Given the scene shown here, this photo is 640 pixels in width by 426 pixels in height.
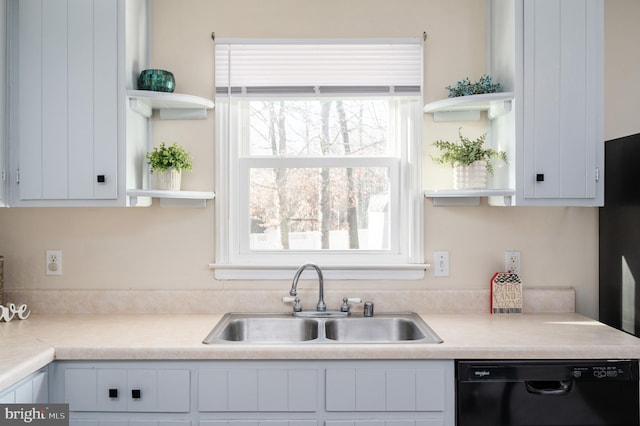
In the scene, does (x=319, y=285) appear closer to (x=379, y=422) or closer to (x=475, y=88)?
(x=379, y=422)

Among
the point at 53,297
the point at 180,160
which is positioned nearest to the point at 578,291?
the point at 180,160

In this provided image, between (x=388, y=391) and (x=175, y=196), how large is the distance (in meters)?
1.20

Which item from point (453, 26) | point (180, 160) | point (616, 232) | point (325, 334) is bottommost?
point (325, 334)

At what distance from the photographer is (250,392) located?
186 centimetres

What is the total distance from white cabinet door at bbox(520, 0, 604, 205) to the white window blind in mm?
551

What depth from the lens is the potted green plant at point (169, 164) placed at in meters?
2.29

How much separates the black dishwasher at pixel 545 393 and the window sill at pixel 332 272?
2.21 feet

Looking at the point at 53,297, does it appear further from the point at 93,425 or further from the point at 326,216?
the point at 326,216

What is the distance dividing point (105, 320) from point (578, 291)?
2.23 metres

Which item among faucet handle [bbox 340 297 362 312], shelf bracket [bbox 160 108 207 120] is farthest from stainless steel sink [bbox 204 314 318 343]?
shelf bracket [bbox 160 108 207 120]

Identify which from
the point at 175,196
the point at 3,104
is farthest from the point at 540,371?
the point at 3,104

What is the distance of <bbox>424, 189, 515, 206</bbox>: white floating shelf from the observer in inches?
85.4

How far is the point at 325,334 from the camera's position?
2.31m

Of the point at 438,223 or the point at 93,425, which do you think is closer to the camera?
the point at 93,425
